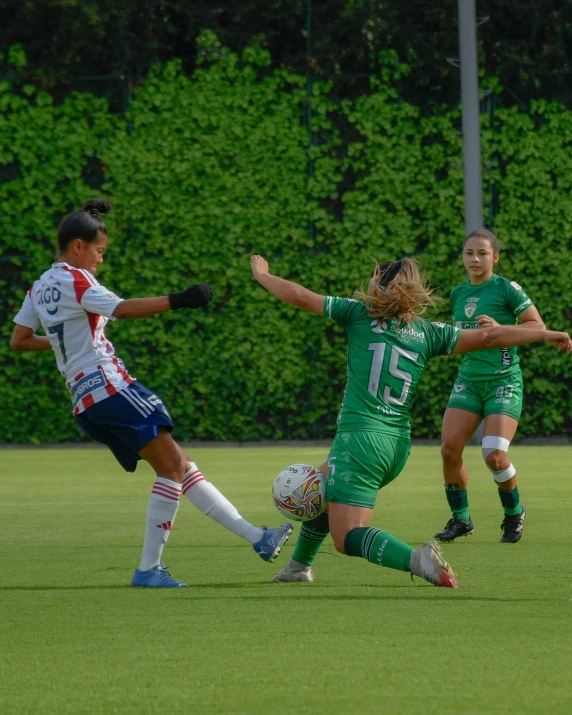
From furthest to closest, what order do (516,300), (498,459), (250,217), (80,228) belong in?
(250,217)
(516,300)
(498,459)
(80,228)

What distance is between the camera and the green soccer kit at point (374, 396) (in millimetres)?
6285

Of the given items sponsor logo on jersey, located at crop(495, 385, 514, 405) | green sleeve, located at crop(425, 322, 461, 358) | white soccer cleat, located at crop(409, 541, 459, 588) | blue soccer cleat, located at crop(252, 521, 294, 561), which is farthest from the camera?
sponsor logo on jersey, located at crop(495, 385, 514, 405)

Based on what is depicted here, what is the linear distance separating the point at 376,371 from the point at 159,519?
137 cm

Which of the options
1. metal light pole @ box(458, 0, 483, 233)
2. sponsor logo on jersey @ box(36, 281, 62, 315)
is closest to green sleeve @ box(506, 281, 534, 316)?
sponsor logo on jersey @ box(36, 281, 62, 315)

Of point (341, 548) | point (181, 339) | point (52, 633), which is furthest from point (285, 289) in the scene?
point (181, 339)

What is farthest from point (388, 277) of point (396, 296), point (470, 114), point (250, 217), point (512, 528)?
point (250, 217)

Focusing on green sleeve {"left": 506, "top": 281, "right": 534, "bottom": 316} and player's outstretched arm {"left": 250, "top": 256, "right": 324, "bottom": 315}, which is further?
green sleeve {"left": 506, "top": 281, "right": 534, "bottom": 316}

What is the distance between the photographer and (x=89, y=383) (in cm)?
672

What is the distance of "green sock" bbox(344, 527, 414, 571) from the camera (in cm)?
605

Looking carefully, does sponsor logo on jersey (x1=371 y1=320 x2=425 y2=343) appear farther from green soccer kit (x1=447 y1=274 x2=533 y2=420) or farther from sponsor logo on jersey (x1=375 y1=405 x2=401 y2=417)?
green soccer kit (x1=447 y1=274 x2=533 y2=420)

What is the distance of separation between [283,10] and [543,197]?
13.9ft

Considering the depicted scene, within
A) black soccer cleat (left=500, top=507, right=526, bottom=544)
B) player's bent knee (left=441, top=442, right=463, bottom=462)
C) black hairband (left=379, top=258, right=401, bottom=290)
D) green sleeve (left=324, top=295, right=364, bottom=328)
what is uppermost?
black hairband (left=379, top=258, right=401, bottom=290)

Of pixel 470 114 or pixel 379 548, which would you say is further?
pixel 470 114

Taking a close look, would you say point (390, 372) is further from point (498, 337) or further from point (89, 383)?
point (89, 383)
